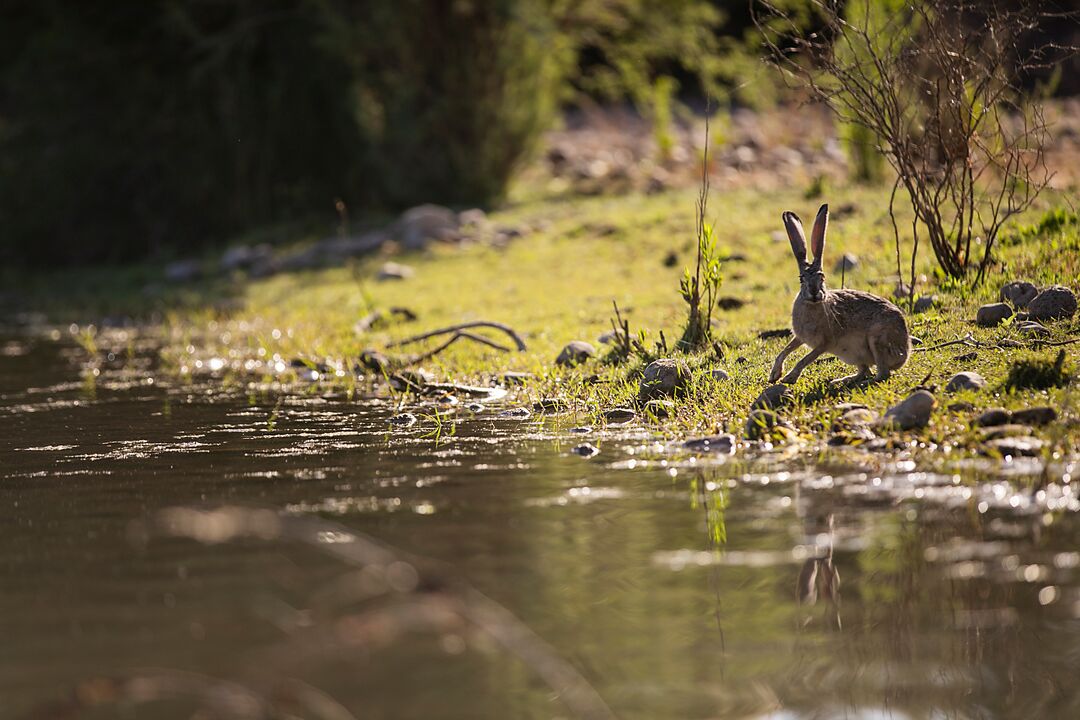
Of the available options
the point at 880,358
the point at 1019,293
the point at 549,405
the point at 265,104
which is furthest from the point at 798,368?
the point at 265,104

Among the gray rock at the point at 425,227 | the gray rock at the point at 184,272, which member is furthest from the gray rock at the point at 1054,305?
the gray rock at the point at 184,272

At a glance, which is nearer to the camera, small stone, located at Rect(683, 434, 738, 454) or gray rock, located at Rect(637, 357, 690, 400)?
small stone, located at Rect(683, 434, 738, 454)

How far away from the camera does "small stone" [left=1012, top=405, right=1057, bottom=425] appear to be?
17.6 feet

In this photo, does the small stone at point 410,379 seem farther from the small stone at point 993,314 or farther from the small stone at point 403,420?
the small stone at point 993,314

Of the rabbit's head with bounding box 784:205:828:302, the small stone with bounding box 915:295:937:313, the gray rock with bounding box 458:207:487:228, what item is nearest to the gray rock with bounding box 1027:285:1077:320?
the small stone with bounding box 915:295:937:313

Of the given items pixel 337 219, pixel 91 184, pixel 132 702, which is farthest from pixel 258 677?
pixel 91 184

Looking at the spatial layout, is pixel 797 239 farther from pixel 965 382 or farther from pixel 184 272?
pixel 184 272

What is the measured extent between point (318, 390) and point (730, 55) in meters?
12.2

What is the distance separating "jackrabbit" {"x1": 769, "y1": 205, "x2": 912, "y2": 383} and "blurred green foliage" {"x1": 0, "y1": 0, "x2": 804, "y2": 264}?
1012 cm

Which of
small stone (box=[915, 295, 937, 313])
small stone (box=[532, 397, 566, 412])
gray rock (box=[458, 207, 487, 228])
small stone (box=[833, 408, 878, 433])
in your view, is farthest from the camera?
gray rock (box=[458, 207, 487, 228])

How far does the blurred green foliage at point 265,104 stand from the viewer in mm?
16312

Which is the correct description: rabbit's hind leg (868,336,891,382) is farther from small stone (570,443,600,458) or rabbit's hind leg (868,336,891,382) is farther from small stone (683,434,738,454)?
small stone (570,443,600,458)

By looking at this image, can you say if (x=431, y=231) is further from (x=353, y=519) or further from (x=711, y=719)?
(x=711, y=719)

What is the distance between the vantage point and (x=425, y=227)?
14664 millimetres
